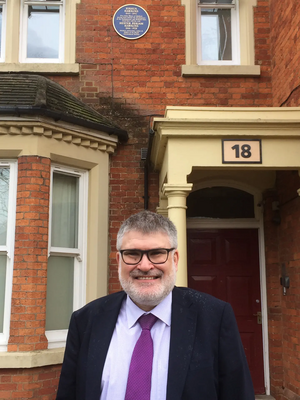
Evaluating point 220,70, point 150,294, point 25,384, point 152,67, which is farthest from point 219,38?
point 150,294

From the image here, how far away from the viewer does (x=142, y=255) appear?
1944 mm

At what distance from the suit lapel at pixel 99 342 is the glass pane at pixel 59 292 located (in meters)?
2.92

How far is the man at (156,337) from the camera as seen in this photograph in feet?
5.98

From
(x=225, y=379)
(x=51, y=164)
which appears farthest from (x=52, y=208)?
(x=225, y=379)

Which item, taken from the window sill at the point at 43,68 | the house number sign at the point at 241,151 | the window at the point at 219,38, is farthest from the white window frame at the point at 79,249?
the window at the point at 219,38

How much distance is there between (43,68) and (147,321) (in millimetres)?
4804

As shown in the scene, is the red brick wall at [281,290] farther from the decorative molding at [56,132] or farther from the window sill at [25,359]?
the window sill at [25,359]

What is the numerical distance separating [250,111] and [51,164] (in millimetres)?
2309

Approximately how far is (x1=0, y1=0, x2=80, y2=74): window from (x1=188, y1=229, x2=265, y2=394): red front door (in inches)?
119

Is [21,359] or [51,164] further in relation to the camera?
[51,164]

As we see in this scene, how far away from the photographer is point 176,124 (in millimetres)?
4438

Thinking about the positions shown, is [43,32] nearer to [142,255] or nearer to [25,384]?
[25,384]

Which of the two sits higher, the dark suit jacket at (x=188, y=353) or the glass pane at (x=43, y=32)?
the glass pane at (x=43, y=32)

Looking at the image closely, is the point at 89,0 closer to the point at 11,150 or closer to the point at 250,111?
the point at 11,150
